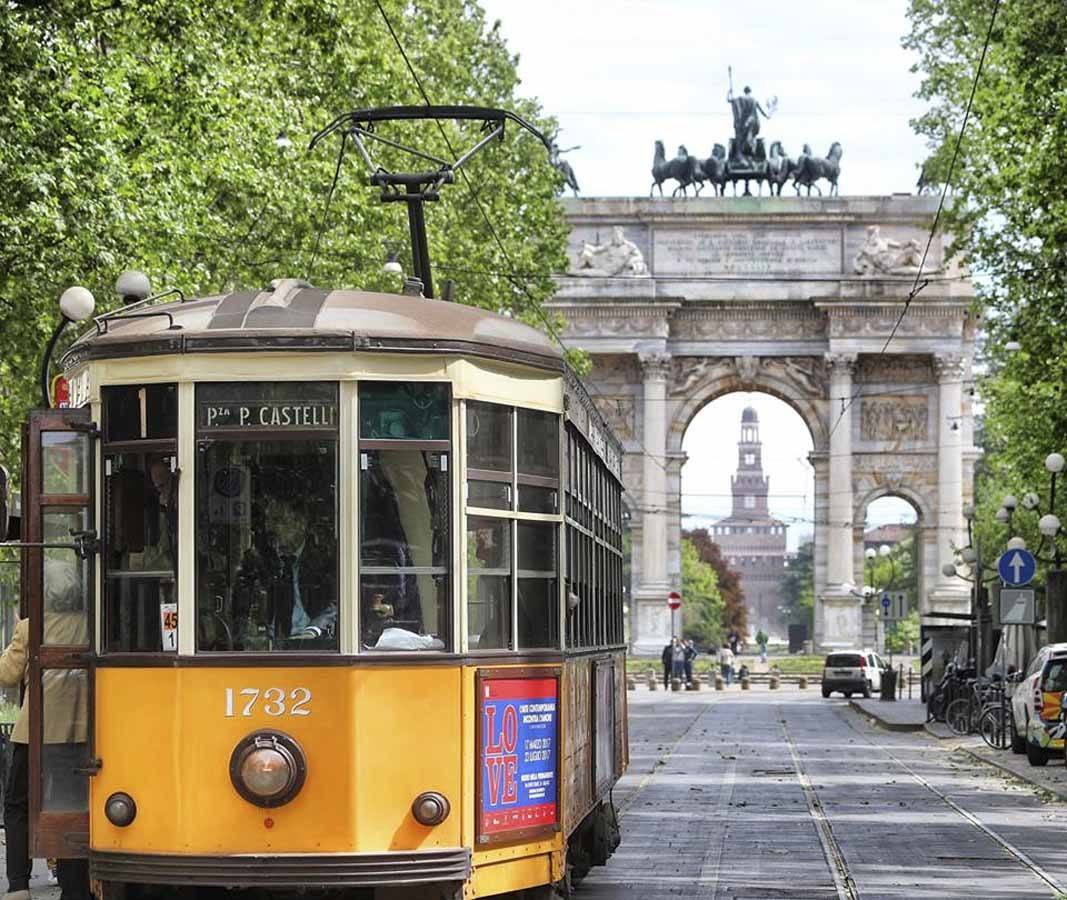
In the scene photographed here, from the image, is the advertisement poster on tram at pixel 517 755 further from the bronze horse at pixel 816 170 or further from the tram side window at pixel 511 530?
the bronze horse at pixel 816 170

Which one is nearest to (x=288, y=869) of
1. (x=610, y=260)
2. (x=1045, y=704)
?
(x=1045, y=704)

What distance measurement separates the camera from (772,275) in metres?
76.5

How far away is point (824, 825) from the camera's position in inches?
732

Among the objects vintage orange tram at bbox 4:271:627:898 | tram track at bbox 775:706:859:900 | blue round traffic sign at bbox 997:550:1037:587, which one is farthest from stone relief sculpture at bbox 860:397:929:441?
vintage orange tram at bbox 4:271:627:898

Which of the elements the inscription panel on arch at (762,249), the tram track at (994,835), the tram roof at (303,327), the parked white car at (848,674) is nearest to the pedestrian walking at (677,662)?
the parked white car at (848,674)

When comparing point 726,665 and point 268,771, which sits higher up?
point 268,771

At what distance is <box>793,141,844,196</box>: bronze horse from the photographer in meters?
77.0

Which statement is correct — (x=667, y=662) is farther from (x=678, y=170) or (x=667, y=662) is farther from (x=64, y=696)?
(x=64, y=696)

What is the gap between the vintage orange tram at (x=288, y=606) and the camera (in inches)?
364

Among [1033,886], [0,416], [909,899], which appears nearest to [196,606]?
[909,899]

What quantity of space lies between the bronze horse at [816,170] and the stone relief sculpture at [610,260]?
5904mm

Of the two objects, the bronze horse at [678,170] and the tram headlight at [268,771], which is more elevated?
the bronze horse at [678,170]

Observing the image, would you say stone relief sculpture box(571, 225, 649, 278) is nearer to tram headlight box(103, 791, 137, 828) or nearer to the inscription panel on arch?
the inscription panel on arch

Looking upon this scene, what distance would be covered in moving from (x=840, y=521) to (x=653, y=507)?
611 cm
